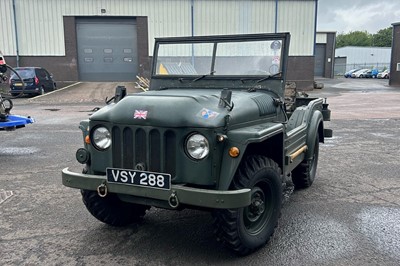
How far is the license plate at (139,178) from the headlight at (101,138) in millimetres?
290

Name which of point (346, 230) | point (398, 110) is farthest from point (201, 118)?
point (398, 110)

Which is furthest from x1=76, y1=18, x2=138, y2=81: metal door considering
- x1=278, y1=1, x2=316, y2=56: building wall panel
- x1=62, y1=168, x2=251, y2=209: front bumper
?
x1=62, y1=168, x2=251, y2=209: front bumper

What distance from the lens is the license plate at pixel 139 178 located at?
3.15 meters

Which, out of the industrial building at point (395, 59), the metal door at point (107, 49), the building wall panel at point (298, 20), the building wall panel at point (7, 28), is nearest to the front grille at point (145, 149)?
the metal door at point (107, 49)

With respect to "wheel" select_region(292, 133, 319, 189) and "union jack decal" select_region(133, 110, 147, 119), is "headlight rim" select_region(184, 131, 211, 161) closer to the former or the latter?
"union jack decal" select_region(133, 110, 147, 119)

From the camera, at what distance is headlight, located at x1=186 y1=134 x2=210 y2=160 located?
317 centimetres

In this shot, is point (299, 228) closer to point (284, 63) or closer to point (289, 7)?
point (284, 63)

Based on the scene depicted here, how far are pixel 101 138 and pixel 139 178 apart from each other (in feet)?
1.95

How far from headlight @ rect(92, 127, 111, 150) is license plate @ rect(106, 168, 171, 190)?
0.95 feet

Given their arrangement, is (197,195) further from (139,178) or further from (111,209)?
(111,209)

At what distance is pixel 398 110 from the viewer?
616 inches

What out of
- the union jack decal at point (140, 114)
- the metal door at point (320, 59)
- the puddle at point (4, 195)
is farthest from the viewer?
the metal door at point (320, 59)

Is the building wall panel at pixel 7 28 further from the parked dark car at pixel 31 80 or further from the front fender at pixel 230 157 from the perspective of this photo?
the front fender at pixel 230 157

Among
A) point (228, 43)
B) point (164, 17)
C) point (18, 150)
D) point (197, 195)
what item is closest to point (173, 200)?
point (197, 195)
